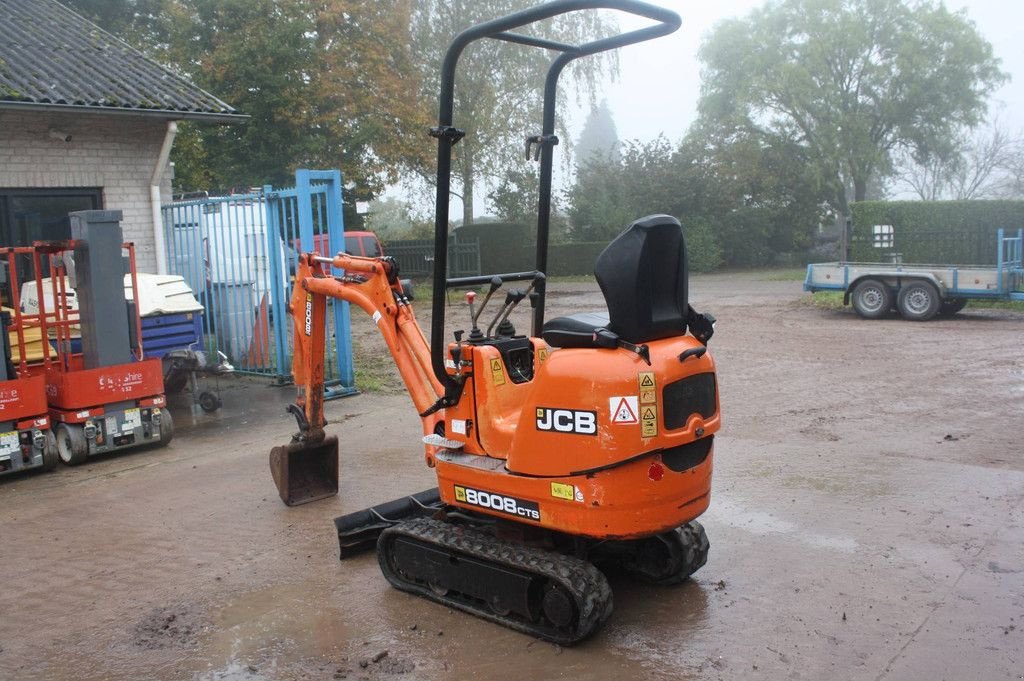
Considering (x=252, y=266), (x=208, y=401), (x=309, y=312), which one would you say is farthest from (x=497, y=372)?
(x=252, y=266)

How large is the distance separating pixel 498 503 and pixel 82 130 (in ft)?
30.6

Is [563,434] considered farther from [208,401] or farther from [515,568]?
[208,401]

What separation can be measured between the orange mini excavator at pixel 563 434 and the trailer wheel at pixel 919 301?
1323 cm

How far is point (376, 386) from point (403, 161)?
63.7 feet

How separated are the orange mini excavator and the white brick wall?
800 centimetres

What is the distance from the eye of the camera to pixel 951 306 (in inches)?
685

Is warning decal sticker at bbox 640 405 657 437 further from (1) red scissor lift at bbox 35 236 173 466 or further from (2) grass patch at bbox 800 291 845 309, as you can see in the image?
(2) grass patch at bbox 800 291 845 309

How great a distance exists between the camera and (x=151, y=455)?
8602 mm

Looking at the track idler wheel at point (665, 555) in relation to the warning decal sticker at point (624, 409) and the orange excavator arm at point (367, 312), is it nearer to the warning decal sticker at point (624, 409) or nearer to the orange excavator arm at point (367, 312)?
the warning decal sticker at point (624, 409)

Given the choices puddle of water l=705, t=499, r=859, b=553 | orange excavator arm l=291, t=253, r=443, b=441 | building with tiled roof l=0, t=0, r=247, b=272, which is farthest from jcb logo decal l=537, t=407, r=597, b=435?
building with tiled roof l=0, t=0, r=247, b=272

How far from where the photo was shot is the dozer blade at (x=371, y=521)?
568 cm

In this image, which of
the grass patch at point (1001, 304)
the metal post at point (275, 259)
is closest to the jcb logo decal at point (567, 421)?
the metal post at point (275, 259)

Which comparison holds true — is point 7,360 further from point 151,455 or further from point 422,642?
point 422,642

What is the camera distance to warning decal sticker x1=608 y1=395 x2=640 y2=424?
4.20 m
